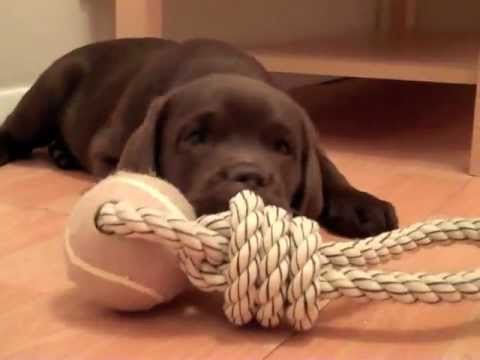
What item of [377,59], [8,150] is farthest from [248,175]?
[377,59]

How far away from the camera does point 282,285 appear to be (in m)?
0.96

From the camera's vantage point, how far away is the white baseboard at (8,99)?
227cm

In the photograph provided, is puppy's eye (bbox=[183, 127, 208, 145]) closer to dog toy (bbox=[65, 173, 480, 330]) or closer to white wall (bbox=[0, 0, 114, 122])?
dog toy (bbox=[65, 173, 480, 330])

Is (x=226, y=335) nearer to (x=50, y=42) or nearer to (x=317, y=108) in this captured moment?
(x=50, y=42)

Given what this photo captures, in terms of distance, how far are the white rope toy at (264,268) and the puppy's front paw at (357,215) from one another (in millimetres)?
494

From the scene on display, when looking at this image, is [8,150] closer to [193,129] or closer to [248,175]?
[193,129]

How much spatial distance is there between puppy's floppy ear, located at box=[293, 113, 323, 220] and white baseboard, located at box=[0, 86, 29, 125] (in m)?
1.08

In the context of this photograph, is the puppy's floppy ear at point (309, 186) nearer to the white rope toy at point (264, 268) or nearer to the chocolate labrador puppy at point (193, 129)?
the chocolate labrador puppy at point (193, 129)

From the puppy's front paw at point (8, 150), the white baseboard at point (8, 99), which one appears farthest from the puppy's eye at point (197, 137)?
the white baseboard at point (8, 99)

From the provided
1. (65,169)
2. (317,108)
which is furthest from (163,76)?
(317,108)

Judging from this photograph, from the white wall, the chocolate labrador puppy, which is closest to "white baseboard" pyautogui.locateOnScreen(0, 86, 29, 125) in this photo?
the white wall

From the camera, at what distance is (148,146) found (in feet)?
4.61

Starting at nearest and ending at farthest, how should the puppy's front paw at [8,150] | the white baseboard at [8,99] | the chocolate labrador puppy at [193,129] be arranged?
the chocolate labrador puppy at [193,129] < the puppy's front paw at [8,150] < the white baseboard at [8,99]

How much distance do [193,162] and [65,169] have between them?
75cm
